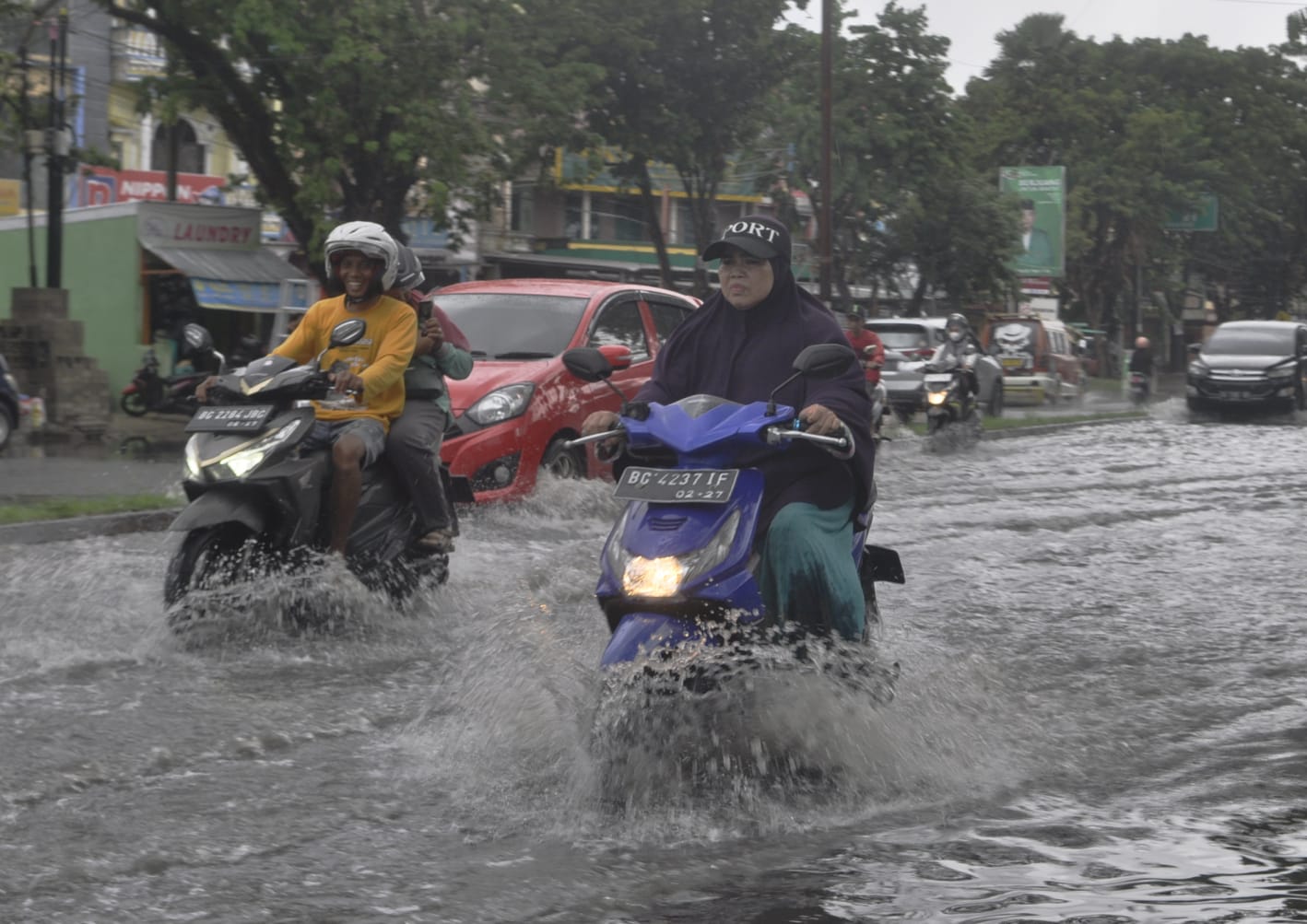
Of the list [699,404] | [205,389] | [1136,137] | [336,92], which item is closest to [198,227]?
[336,92]

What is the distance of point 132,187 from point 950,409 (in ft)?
71.8

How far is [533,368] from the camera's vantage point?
12.1 meters

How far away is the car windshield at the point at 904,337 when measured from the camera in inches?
1177

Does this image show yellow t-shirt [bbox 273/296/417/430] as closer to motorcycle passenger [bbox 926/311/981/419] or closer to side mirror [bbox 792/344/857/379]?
side mirror [bbox 792/344/857/379]

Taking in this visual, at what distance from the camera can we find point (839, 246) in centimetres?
4422

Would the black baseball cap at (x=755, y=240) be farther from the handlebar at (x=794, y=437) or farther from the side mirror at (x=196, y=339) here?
the side mirror at (x=196, y=339)

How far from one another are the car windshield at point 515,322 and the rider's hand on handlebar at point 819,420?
7739mm

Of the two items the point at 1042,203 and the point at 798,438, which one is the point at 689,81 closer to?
the point at 1042,203

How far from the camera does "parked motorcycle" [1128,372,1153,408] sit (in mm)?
37750

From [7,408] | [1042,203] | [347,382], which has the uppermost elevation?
[1042,203]

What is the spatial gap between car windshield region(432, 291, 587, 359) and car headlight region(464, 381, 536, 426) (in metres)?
0.69

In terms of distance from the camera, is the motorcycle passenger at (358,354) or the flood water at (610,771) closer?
the flood water at (610,771)

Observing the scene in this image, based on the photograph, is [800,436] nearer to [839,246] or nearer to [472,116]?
[472,116]

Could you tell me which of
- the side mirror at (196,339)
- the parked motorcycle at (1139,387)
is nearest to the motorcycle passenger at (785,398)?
the side mirror at (196,339)
